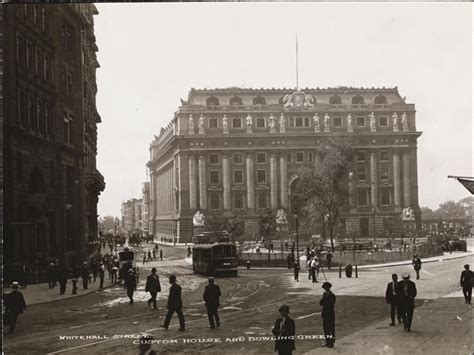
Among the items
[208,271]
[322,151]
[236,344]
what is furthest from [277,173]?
[236,344]

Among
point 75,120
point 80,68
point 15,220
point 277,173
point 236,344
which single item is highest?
point 80,68

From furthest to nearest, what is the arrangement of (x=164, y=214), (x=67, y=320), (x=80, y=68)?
(x=164, y=214), (x=80, y=68), (x=67, y=320)

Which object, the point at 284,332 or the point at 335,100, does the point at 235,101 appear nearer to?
the point at 335,100

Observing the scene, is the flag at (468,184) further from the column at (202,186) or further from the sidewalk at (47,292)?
the sidewalk at (47,292)

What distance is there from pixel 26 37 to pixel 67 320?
5442 mm

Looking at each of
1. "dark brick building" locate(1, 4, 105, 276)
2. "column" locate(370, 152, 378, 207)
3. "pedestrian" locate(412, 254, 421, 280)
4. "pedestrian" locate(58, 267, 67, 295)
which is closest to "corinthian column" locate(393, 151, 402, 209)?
"column" locate(370, 152, 378, 207)

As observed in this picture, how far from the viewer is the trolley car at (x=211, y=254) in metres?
14.3

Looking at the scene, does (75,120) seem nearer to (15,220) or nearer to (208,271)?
(15,220)

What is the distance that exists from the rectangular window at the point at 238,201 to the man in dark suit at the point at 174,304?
103 inches

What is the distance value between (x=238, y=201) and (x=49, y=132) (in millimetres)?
4360

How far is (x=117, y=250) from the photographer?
15.9m

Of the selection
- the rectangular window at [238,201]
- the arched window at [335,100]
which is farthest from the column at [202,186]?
the arched window at [335,100]

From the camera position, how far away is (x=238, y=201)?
46.6ft

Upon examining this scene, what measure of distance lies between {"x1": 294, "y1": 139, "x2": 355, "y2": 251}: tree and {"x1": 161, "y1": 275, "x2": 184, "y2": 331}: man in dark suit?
12.1ft
